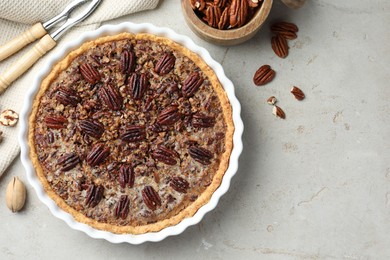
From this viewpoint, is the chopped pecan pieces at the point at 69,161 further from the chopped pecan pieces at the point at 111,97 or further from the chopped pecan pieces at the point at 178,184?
the chopped pecan pieces at the point at 178,184

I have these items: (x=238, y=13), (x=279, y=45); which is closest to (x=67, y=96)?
(x=238, y=13)

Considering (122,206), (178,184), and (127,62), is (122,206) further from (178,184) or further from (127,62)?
(127,62)

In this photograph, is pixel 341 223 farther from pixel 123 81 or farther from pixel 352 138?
pixel 123 81

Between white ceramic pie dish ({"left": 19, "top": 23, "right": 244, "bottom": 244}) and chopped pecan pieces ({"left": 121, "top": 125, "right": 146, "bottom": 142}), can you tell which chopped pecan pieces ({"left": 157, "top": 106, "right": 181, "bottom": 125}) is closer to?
chopped pecan pieces ({"left": 121, "top": 125, "right": 146, "bottom": 142})

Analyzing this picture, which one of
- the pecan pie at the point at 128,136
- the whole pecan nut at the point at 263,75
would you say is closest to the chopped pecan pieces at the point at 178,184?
the pecan pie at the point at 128,136

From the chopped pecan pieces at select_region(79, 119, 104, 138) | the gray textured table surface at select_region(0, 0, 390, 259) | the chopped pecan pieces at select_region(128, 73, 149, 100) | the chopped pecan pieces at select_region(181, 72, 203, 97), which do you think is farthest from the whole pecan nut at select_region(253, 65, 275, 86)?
the chopped pecan pieces at select_region(79, 119, 104, 138)

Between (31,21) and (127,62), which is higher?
(31,21)
